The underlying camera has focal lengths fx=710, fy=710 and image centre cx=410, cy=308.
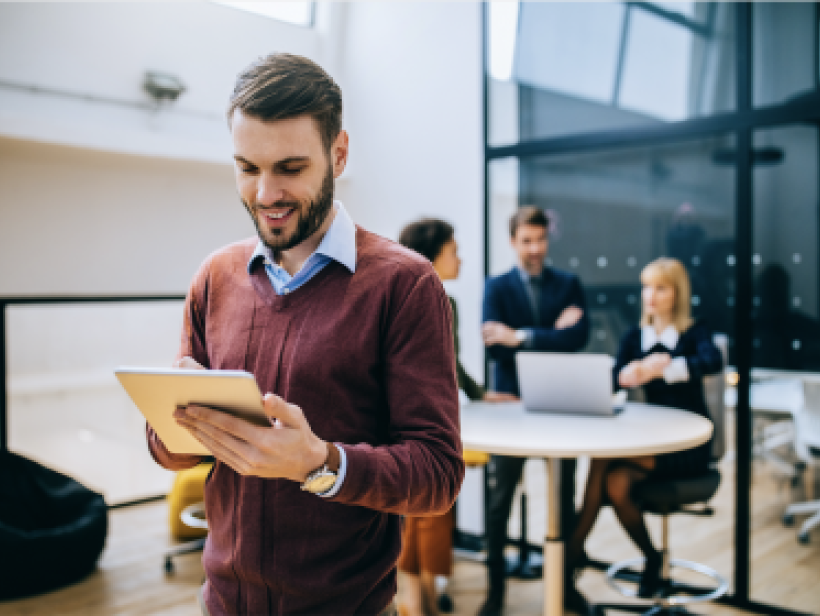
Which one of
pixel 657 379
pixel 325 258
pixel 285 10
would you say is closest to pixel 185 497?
pixel 657 379

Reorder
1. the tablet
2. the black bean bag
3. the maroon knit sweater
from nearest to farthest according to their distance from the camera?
the tablet
the maroon knit sweater
the black bean bag

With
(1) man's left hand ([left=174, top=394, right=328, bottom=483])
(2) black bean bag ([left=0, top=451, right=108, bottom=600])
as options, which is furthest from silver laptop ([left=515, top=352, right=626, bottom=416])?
(2) black bean bag ([left=0, top=451, right=108, bottom=600])

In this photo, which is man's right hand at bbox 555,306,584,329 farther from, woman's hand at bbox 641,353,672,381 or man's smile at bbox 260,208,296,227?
man's smile at bbox 260,208,296,227

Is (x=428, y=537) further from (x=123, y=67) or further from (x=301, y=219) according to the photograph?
(x=123, y=67)

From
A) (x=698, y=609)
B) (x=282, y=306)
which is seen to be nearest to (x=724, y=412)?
(x=698, y=609)

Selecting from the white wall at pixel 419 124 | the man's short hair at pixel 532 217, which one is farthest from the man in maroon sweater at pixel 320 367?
the white wall at pixel 419 124

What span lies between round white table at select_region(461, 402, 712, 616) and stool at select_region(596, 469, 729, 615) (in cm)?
30

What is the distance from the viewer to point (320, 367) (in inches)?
41.3

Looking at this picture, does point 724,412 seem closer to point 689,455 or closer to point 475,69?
point 689,455

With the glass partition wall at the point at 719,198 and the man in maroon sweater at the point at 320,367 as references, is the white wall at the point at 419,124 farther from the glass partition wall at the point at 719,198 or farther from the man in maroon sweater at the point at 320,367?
the man in maroon sweater at the point at 320,367

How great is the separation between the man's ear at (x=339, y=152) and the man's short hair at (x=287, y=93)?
3cm

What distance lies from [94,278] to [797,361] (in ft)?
12.1

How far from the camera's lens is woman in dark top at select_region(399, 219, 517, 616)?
2.90m

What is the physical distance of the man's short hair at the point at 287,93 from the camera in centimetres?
104
